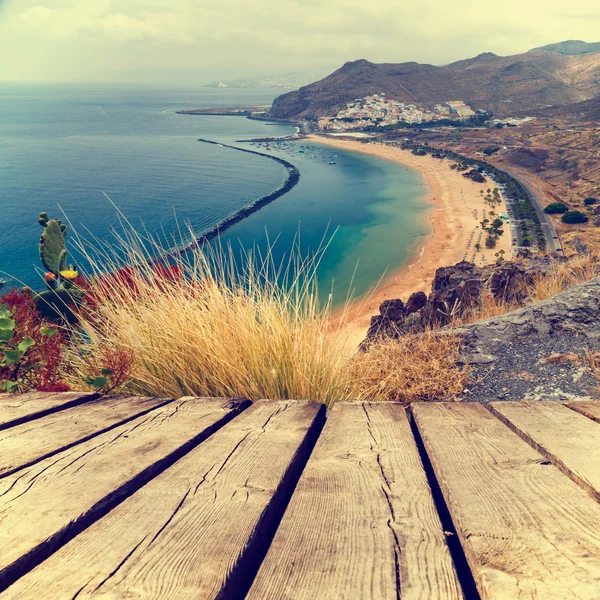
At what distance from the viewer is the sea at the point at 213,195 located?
4056 cm

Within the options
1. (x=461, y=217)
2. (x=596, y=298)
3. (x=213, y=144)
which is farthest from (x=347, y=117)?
(x=596, y=298)

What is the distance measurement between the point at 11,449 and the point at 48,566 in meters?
0.70

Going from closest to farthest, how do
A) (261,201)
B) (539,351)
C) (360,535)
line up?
(360,535) < (539,351) < (261,201)

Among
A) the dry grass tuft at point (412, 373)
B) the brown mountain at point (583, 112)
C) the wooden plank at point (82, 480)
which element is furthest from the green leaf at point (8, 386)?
the brown mountain at point (583, 112)

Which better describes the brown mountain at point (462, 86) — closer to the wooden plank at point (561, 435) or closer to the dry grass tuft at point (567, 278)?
the dry grass tuft at point (567, 278)

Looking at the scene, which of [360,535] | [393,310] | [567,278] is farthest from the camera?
[393,310]

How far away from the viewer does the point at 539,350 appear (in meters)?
3.79

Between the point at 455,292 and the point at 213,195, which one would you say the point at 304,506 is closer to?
the point at 455,292

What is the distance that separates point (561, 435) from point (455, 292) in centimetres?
1301

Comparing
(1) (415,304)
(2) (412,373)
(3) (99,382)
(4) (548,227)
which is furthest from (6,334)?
(4) (548,227)

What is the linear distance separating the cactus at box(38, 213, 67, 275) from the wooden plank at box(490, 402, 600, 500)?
5329mm

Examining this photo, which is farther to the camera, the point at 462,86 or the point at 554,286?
the point at 462,86

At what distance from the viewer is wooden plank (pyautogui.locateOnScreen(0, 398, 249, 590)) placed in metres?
0.87

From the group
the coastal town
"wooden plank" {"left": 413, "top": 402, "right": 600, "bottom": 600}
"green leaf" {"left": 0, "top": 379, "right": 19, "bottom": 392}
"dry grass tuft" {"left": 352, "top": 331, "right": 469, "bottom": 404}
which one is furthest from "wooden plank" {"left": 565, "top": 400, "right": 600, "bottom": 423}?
the coastal town
